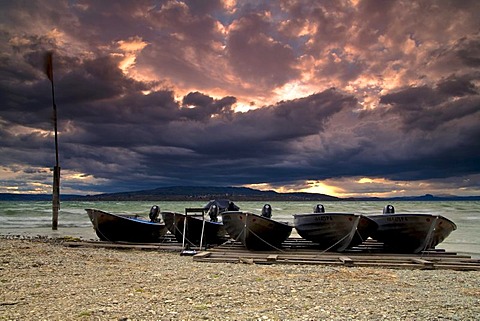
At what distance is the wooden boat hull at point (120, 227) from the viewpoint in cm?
1631

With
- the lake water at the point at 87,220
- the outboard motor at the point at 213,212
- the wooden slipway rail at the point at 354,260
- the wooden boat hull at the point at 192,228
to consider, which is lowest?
the lake water at the point at 87,220

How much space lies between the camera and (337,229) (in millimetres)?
13492

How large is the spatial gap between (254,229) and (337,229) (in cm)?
264

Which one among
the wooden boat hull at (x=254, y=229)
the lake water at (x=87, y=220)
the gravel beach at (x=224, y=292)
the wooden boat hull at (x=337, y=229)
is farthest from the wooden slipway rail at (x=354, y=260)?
the lake water at (x=87, y=220)

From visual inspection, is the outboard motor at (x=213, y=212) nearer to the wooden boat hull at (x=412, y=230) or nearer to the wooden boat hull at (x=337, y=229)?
the wooden boat hull at (x=337, y=229)

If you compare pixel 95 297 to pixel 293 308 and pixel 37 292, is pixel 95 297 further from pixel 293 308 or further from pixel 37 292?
pixel 293 308

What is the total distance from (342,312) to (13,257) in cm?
941

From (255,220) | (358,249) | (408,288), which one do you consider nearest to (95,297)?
(408,288)

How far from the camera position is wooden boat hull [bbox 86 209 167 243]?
16.3 meters

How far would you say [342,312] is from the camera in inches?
235

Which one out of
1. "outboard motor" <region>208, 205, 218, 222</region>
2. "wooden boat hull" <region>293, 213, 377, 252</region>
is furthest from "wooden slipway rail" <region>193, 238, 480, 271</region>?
"outboard motor" <region>208, 205, 218, 222</region>

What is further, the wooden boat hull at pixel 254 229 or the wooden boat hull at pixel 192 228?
the wooden boat hull at pixel 192 228

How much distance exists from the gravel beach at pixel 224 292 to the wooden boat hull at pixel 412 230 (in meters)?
3.09

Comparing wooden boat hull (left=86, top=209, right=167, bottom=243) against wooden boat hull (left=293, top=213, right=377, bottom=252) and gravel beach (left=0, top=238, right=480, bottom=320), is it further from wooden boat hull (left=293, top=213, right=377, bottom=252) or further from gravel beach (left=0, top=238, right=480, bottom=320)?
wooden boat hull (left=293, top=213, right=377, bottom=252)
